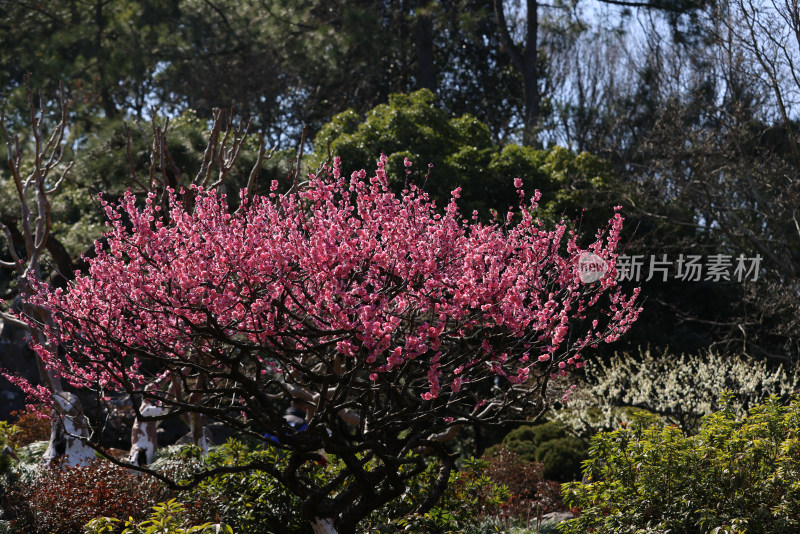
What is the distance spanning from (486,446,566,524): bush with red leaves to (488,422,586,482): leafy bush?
2.23 ft

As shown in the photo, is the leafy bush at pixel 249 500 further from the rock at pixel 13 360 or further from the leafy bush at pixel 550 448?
the rock at pixel 13 360

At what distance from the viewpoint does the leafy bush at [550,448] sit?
36.5ft

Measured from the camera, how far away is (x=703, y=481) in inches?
216

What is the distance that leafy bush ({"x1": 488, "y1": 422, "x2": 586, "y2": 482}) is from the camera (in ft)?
36.5

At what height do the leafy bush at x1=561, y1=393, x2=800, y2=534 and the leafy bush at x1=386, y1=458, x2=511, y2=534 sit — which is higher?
the leafy bush at x1=561, y1=393, x2=800, y2=534

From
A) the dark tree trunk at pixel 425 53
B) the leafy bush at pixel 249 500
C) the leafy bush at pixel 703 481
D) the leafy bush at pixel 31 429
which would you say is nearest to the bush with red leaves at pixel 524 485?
the leafy bush at pixel 703 481

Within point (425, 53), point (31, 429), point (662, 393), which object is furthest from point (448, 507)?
point (425, 53)

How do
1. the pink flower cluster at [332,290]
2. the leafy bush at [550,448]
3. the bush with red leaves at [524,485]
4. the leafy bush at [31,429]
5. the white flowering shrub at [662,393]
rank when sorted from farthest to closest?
the leafy bush at [31,429] → the leafy bush at [550,448] → the white flowering shrub at [662,393] → the bush with red leaves at [524,485] → the pink flower cluster at [332,290]

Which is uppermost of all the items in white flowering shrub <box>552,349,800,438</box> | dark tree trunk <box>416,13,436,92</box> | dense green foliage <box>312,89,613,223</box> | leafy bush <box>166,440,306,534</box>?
dark tree trunk <box>416,13,436,92</box>

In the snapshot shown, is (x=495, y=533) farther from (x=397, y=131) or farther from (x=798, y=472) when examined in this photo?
(x=397, y=131)

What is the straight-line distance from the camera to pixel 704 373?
10.8m

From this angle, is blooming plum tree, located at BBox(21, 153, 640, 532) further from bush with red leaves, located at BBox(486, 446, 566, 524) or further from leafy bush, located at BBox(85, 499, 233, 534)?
bush with red leaves, located at BBox(486, 446, 566, 524)

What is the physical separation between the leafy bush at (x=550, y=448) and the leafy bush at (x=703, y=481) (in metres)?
4.93

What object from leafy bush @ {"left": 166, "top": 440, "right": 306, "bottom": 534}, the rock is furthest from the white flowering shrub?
the rock
